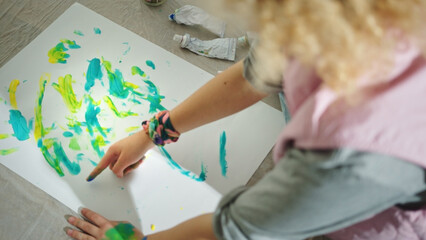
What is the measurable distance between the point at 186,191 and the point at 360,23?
545 millimetres

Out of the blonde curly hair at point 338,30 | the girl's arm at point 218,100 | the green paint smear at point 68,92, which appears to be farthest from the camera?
the green paint smear at point 68,92

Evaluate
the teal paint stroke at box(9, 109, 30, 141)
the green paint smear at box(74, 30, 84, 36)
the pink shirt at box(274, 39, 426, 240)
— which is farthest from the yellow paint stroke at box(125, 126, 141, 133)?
the pink shirt at box(274, 39, 426, 240)

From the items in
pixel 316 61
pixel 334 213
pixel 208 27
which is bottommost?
pixel 208 27

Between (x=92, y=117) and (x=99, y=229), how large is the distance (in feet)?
0.85

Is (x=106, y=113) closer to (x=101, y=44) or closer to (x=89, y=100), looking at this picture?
(x=89, y=100)

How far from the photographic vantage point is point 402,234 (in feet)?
1.89

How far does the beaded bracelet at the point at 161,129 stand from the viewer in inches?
29.2

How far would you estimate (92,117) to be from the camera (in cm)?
86

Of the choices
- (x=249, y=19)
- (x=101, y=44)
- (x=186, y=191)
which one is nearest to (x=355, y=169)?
(x=249, y=19)

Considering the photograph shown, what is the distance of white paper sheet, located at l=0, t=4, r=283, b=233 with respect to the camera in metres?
0.78

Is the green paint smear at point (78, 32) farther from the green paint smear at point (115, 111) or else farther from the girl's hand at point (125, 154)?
the girl's hand at point (125, 154)

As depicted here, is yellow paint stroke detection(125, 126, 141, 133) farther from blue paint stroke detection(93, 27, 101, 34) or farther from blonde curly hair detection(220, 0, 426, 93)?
blonde curly hair detection(220, 0, 426, 93)

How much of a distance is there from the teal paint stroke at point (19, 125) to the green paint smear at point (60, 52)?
0.53 ft

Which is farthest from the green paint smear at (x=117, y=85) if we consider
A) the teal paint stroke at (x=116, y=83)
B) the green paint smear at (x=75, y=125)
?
the green paint smear at (x=75, y=125)
